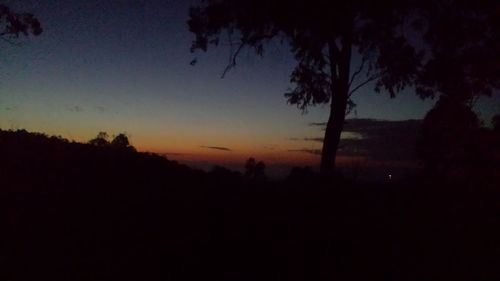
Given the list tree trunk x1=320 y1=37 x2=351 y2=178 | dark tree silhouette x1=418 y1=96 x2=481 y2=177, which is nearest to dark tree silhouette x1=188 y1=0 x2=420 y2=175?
tree trunk x1=320 y1=37 x2=351 y2=178

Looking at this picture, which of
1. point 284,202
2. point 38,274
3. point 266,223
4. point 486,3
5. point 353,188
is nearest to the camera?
point 38,274

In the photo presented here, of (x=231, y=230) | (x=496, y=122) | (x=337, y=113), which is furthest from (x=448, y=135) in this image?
(x=231, y=230)

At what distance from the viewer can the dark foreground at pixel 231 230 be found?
913cm

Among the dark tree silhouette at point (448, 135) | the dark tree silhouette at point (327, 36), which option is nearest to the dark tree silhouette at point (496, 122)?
the dark tree silhouette at point (448, 135)

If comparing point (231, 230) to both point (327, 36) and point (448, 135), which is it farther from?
point (448, 135)

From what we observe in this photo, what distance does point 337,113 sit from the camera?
62.7 ft

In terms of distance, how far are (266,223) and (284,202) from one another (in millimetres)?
1899

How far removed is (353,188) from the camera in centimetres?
1595

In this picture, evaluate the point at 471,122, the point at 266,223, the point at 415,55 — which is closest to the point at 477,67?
the point at 415,55

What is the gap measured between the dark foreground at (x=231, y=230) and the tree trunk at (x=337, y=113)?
3.20 metres

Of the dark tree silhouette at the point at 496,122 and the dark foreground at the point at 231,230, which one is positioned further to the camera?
the dark tree silhouette at the point at 496,122

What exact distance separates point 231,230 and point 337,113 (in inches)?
371

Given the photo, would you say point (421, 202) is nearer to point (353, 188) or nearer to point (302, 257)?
point (353, 188)

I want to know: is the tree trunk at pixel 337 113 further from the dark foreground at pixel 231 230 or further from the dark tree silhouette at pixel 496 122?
the dark tree silhouette at pixel 496 122
